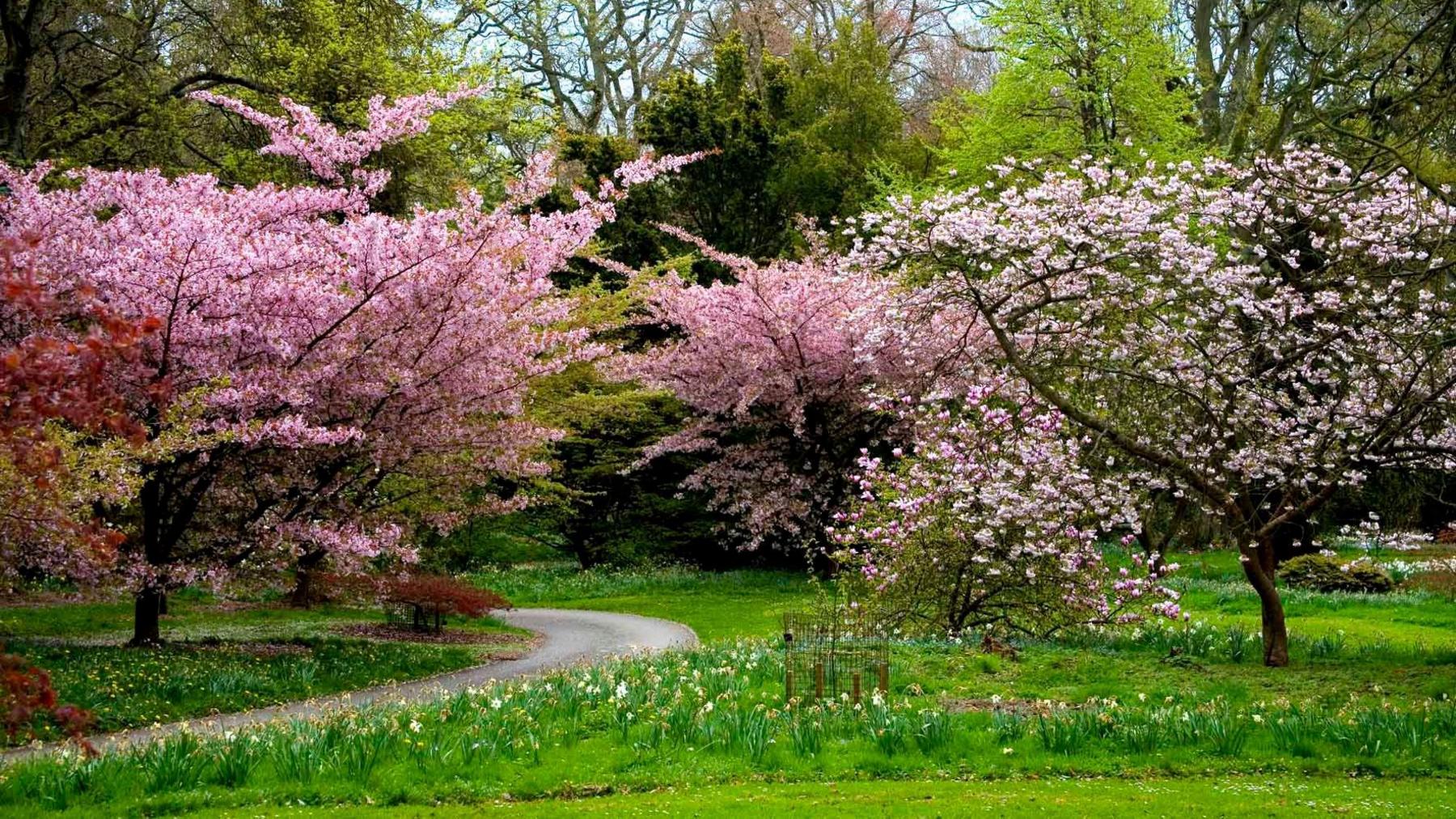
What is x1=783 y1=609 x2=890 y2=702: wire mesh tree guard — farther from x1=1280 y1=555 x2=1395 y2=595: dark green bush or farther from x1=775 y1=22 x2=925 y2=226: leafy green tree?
x1=775 y1=22 x2=925 y2=226: leafy green tree

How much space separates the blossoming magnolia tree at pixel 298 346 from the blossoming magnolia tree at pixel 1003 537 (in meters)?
4.84

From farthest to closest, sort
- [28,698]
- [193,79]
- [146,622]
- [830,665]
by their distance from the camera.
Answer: [193,79] < [146,622] < [830,665] < [28,698]

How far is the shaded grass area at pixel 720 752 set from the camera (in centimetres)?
682

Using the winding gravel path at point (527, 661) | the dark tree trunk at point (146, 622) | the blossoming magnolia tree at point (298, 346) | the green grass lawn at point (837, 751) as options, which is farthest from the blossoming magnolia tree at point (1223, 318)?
the dark tree trunk at point (146, 622)

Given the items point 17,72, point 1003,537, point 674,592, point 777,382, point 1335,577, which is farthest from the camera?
point 674,592

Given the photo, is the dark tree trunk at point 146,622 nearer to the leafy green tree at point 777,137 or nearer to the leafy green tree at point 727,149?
the leafy green tree at point 777,137

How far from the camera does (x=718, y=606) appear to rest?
20125 mm

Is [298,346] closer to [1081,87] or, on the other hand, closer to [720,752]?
[720,752]

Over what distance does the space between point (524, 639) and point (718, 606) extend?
453 centimetres

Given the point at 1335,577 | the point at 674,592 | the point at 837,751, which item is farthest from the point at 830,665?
the point at 674,592

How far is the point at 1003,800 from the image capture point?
21.8 ft

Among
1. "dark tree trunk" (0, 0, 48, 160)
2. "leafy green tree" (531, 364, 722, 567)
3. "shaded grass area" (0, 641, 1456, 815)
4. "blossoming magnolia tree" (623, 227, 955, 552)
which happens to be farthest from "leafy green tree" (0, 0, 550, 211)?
"shaded grass area" (0, 641, 1456, 815)

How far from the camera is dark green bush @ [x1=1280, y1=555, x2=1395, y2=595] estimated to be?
1862 cm

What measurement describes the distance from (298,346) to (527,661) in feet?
15.1
